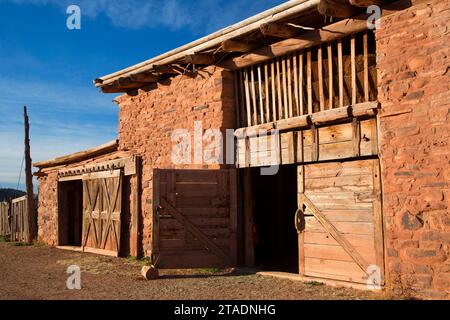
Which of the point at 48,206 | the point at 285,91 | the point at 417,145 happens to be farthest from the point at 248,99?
the point at 48,206

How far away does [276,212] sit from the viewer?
1159 cm

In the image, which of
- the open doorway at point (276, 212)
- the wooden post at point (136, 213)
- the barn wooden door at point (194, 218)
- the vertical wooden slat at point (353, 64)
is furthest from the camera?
the open doorway at point (276, 212)

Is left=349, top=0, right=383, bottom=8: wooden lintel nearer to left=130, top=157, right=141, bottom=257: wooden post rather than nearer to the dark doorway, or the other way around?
left=130, top=157, right=141, bottom=257: wooden post

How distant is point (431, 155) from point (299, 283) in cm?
284

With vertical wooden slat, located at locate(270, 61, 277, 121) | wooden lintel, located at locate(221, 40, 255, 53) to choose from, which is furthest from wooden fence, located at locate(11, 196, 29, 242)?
vertical wooden slat, located at locate(270, 61, 277, 121)

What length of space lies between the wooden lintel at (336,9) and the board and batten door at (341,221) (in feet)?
7.14

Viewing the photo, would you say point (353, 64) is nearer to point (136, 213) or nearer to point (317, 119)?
point (317, 119)

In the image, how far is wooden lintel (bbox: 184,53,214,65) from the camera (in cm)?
910

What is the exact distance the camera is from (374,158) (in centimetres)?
698

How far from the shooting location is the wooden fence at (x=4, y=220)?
18359mm

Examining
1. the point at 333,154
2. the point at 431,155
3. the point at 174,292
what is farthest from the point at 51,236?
the point at 431,155

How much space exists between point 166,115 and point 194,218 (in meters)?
2.63

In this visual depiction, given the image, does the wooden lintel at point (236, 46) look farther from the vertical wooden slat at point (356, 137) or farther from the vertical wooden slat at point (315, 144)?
the vertical wooden slat at point (356, 137)

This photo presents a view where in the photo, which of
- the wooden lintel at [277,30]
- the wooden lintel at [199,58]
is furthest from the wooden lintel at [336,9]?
→ the wooden lintel at [199,58]
